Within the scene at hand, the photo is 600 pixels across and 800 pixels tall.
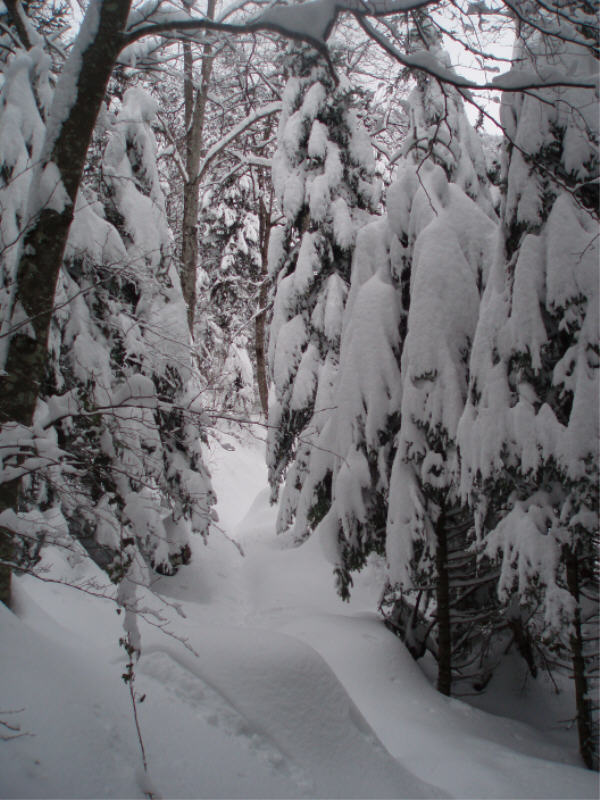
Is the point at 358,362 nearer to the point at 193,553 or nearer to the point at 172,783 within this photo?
the point at 172,783

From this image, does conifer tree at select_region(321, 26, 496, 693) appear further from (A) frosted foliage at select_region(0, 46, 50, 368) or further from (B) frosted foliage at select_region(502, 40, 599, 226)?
(A) frosted foliage at select_region(0, 46, 50, 368)

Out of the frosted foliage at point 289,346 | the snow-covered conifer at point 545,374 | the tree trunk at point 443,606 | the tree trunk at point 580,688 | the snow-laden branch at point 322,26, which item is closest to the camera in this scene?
the snow-laden branch at point 322,26

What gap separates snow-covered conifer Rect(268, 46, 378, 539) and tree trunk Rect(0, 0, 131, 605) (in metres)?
7.55

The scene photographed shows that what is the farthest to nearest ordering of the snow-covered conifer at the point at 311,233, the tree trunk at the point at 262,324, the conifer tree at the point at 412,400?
1. the tree trunk at the point at 262,324
2. the snow-covered conifer at the point at 311,233
3. the conifer tree at the point at 412,400

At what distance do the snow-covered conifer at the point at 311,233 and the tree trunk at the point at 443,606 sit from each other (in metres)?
4.21

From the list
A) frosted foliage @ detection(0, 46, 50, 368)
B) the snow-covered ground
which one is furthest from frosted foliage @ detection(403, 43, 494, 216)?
the snow-covered ground

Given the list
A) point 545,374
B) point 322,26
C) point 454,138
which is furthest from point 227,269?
point 322,26

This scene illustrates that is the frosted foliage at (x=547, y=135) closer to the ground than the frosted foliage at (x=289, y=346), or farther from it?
farther from it

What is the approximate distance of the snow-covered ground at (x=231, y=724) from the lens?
8.34 feet

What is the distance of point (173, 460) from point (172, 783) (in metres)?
6.45

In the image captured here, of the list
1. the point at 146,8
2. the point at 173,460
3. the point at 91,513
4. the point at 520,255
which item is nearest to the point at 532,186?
the point at 520,255

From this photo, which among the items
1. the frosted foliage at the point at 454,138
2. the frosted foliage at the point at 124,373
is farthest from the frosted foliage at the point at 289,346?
the frosted foliage at the point at 454,138

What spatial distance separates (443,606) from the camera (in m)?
6.69

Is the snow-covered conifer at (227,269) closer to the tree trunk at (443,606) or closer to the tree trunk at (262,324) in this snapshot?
the tree trunk at (262,324)
